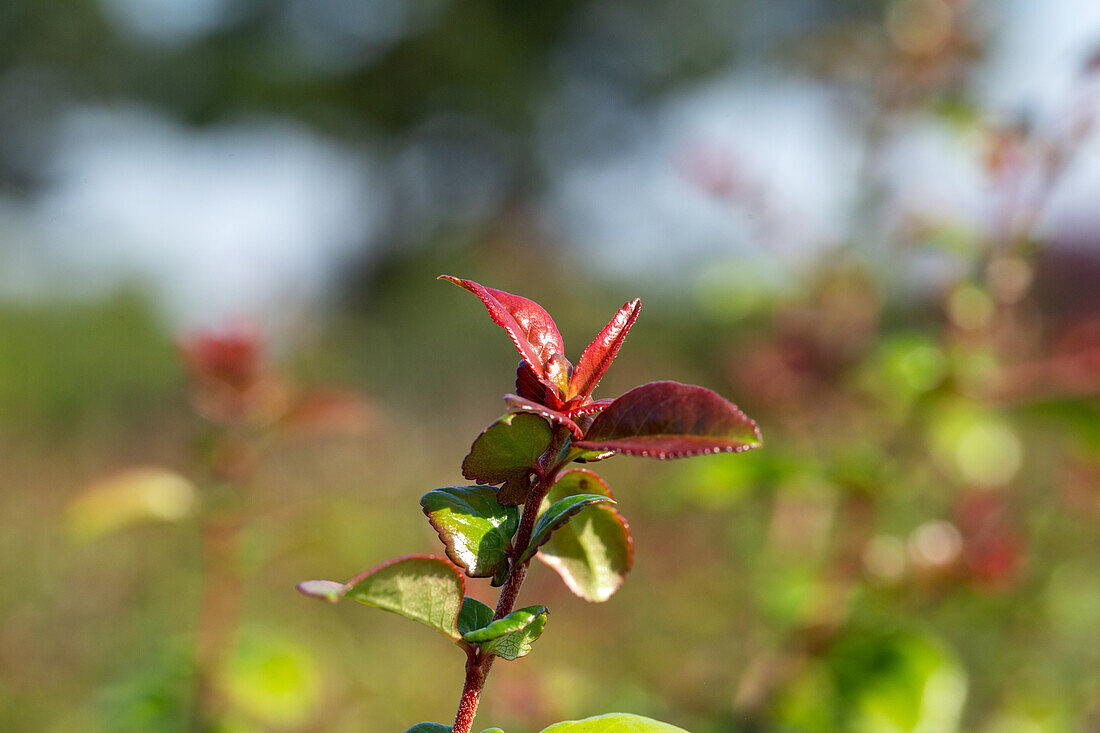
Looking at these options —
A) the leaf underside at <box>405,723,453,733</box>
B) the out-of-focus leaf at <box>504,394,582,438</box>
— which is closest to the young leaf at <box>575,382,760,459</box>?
the out-of-focus leaf at <box>504,394,582,438</box>

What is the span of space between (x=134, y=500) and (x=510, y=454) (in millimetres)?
689

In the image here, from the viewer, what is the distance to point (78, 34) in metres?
10.2

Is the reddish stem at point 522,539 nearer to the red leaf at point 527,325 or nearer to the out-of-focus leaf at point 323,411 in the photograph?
the red leaf at point 527,325

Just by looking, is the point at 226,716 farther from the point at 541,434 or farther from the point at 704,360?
the point at 704,360

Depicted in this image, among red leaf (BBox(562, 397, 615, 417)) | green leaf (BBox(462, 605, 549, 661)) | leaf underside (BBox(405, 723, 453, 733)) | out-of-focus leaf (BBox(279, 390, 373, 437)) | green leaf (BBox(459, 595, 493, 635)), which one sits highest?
out-of-focus leaf (BBox(279, 390, 373, 437))

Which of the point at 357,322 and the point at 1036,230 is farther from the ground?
the point at 357,322

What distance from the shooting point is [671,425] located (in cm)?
29

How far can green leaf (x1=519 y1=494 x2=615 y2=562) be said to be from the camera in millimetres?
303

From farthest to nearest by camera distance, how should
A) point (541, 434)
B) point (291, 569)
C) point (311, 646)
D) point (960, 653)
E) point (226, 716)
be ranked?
point (291, 569) < point (311, 646) < point (960, 653) < point (226, 716) < point (541, 434)

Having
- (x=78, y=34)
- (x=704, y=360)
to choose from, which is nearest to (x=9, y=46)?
(x=78, y=34)

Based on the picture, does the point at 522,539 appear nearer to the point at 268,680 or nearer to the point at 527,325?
the point at 527,325

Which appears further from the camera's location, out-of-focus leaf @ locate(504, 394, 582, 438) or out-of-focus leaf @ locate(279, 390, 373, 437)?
out-of-focus leaf @ locate(279, 390, 373, 437)

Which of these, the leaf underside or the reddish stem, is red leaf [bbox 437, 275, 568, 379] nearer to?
the reddish stem

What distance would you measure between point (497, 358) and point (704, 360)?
1.64m
